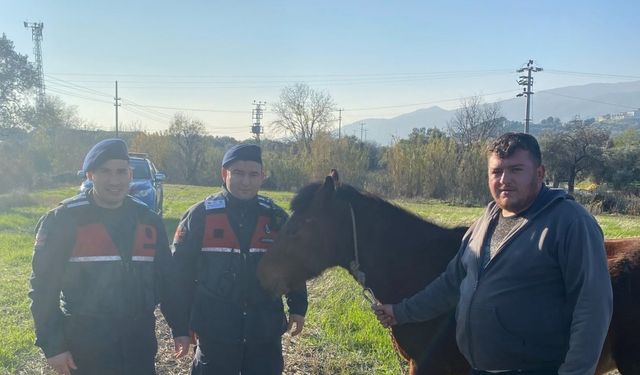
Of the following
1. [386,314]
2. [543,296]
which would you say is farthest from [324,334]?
[543,296]

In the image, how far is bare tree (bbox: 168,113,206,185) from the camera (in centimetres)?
5206

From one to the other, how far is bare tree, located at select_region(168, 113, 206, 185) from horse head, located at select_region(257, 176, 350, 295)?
5003cm

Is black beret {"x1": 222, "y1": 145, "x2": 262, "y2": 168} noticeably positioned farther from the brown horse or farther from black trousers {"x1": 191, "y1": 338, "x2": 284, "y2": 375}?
black trousers {"x1": 191, "y1": 338, "x2": 284, "y2": 375}

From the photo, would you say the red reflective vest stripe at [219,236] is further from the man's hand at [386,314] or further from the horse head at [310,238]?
the man's hand at [386,314]

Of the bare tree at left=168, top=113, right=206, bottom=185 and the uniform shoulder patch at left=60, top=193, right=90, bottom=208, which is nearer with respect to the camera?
the uniform shoulder patch at left=60, top=193, right=90, bottom=208

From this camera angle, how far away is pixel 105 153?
301 cm

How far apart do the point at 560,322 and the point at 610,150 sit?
44.3 metres

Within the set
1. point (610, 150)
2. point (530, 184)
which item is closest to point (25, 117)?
point (530, 184)

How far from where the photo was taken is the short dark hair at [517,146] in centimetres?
228

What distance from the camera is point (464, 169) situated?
120 ft

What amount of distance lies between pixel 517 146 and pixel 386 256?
1410 mm

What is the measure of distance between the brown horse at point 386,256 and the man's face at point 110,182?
101cm

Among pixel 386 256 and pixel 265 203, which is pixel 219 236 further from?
pixel 386 256

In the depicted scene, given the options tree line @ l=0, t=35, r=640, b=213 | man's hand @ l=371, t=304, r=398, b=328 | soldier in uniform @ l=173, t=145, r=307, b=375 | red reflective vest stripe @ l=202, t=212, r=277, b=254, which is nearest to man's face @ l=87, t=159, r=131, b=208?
soldier in uniform @ l=173, t=145, r=307, b=375
